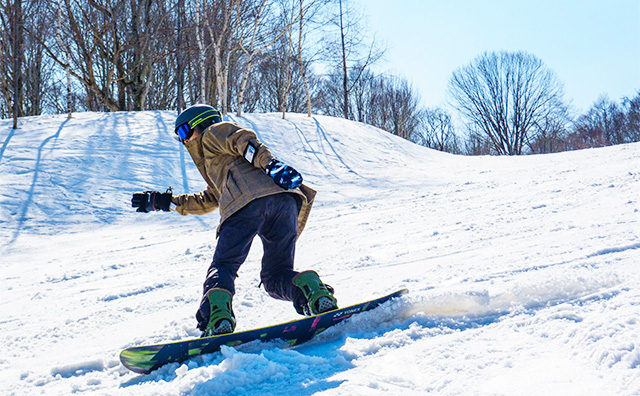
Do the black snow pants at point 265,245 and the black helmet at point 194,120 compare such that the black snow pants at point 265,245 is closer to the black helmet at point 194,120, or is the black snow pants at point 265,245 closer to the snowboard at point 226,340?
the snowboard at point 226,340

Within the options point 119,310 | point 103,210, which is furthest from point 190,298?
point 103,210

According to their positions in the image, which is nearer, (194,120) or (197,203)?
(194,120)

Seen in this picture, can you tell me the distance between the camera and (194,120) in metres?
2.79

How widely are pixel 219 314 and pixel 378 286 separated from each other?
1.41 m

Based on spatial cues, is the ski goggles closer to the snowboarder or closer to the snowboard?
the snowboarder

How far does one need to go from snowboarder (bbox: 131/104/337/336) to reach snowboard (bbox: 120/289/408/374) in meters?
0.08

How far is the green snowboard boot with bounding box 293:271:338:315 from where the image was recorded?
2.42 m

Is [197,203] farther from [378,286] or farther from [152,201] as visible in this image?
[378,286]

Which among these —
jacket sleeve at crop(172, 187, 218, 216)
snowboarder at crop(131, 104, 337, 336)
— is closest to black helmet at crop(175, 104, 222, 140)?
snowboarder at crop(131, 104, 337, 336)

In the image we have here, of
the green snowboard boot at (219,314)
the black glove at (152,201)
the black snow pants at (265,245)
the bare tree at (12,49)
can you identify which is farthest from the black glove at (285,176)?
the bare tree at (12,49)

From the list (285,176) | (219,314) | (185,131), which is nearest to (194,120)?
(185,131)

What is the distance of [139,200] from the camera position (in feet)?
9.93

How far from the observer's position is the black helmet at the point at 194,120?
2.79 meters

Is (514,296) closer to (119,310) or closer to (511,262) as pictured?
(511,262)
